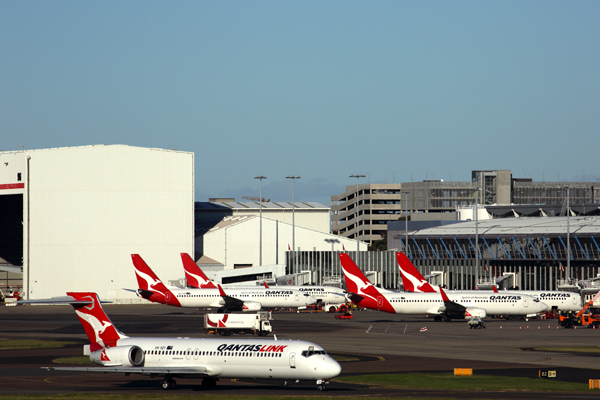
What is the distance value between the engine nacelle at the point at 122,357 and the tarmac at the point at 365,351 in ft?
4.33

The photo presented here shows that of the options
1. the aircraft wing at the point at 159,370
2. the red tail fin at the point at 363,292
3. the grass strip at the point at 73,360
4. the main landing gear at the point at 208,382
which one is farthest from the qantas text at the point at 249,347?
the red tail fin at the point at 363,292

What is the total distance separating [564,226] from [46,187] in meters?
80.7

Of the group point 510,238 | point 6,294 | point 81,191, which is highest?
point 81,191

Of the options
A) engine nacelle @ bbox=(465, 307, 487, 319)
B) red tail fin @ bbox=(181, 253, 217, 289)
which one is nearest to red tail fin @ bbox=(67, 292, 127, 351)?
engine nacelle @ bbox=(465, 307, 487, 319)

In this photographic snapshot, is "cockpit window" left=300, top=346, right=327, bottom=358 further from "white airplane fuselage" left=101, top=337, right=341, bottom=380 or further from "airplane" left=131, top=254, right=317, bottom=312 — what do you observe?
"airplane" left=131, top=254, right=317, bottom=312

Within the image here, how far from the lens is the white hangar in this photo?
125250mm

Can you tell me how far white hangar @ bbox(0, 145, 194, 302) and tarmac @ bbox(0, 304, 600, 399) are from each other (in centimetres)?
2596

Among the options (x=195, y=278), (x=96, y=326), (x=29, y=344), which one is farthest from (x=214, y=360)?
(x=195, y=278)

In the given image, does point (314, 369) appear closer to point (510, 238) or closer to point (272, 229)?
point (510, 238)

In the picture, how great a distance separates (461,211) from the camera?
160000 mm

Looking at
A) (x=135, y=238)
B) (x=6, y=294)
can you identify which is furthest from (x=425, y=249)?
(x=6, y=294)

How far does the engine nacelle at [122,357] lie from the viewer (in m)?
39.6

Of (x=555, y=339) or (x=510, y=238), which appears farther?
(x=510, y=238)

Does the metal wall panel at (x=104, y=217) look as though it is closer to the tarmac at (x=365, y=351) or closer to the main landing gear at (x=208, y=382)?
the tarmac at (x=365, y=351)
